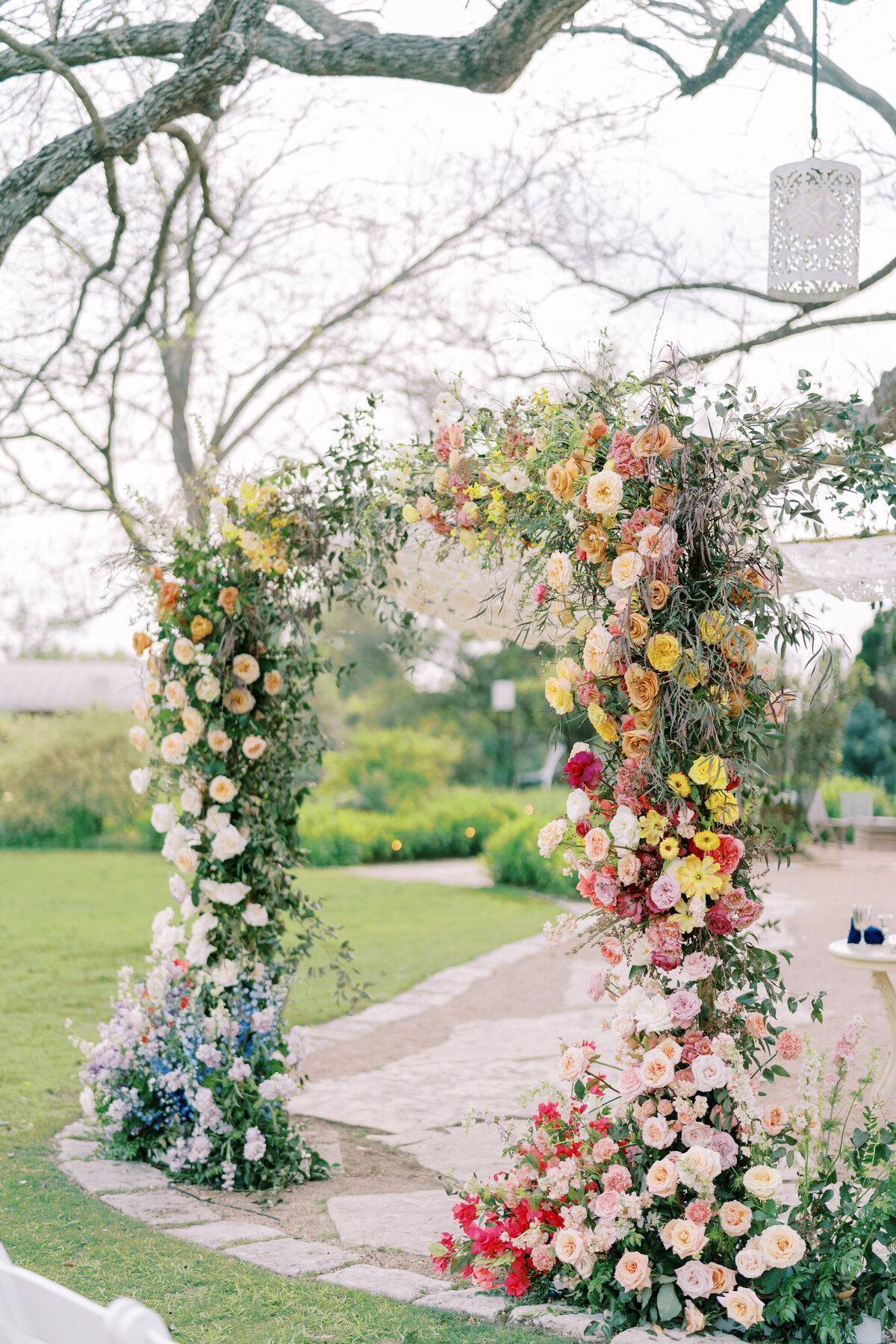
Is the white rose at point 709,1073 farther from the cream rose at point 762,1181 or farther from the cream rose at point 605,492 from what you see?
the cream rose at point 605,492

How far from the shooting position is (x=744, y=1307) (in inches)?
113

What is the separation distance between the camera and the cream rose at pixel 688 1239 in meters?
2.93

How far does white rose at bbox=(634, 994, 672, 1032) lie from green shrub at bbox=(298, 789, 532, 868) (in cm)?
1095

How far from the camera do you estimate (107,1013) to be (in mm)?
6941

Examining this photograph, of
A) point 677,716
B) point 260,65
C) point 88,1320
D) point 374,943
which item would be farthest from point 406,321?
point 88,1320

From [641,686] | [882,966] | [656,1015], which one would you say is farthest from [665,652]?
[882,966]

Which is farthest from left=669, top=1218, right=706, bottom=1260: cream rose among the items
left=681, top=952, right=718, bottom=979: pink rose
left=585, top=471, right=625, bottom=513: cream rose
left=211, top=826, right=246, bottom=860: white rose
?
left=211, top=826, right=246, bottom=860: white rose

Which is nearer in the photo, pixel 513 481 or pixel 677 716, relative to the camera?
pixel 677 716

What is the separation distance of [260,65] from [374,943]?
6689 mm

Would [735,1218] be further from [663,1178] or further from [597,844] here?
[597,844]

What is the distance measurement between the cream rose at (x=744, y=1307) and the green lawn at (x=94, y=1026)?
0.52 metres

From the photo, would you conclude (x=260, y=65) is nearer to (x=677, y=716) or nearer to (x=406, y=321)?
(x=406, y=321)

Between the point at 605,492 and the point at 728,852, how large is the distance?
99cm

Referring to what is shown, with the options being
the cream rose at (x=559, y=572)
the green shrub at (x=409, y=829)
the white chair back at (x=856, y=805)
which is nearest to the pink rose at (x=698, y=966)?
the cream rose at (x=559, y=572)
